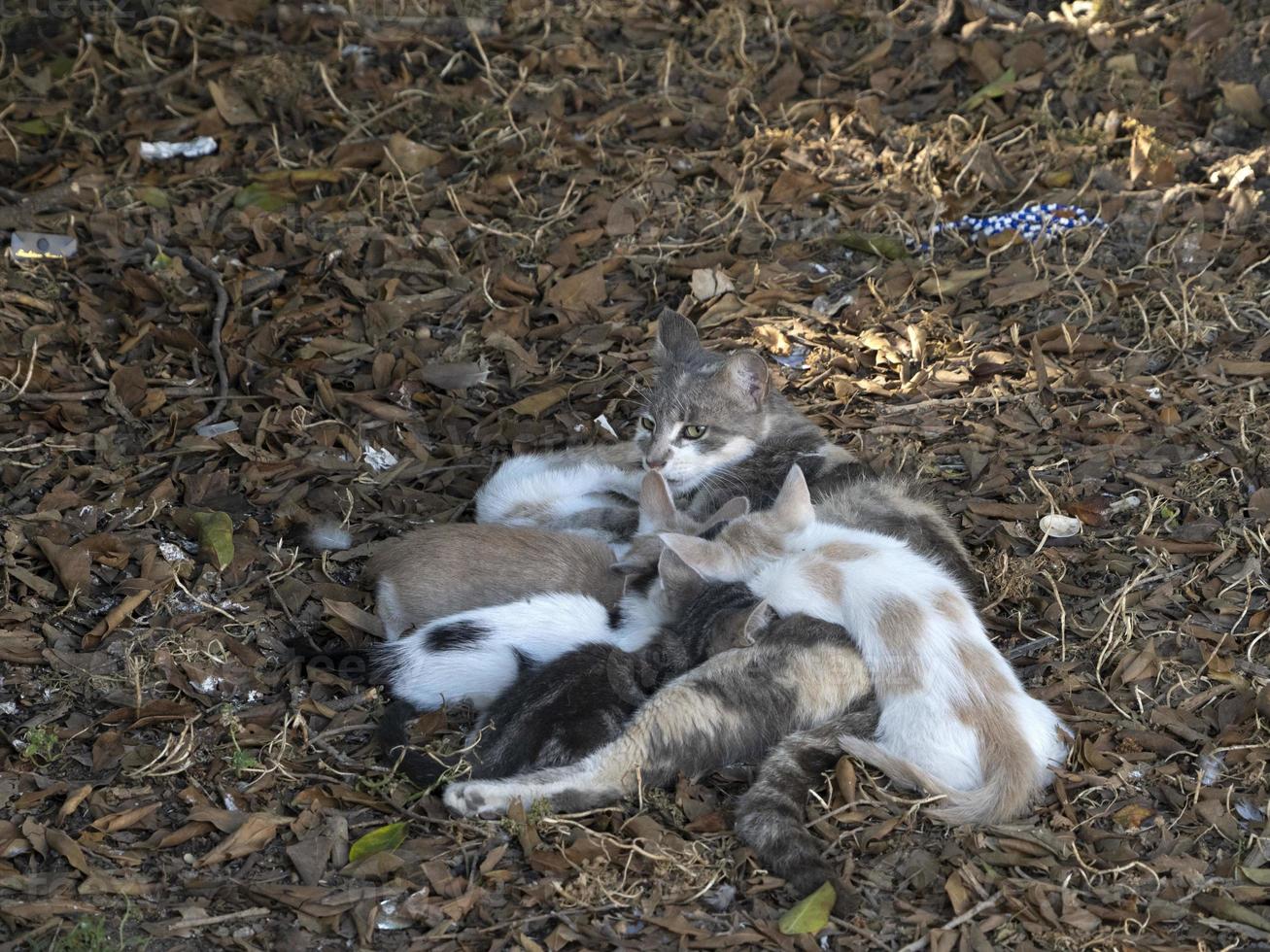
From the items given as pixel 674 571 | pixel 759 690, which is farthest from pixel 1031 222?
pixel 759 690

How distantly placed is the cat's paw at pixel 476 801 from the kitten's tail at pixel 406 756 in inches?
5.2

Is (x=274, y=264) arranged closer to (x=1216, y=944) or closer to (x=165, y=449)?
(x=165, y=449)

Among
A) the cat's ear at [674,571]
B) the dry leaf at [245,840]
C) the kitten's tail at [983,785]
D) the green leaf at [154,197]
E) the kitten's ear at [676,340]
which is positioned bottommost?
the dry leaf at [245,840]

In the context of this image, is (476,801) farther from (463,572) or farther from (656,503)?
(656,503)

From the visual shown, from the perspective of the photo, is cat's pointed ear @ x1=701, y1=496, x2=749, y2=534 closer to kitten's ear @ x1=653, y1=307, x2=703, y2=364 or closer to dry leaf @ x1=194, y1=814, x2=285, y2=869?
kitten's ear @ x1=653, y1=307, x2=703, y2=364

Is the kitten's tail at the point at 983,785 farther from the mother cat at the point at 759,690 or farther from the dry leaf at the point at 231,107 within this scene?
the dry leaf at the point at 231,107

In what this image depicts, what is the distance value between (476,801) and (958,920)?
1.45 m

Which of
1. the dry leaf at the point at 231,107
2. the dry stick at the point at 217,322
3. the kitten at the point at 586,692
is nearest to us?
the kitten at the point at 586,692

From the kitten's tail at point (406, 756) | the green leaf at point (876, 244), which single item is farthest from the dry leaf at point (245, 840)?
the green leaf at point (876, 244)

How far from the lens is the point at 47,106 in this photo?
734 cm

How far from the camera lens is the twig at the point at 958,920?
11.5 ft

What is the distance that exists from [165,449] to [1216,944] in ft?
14.2

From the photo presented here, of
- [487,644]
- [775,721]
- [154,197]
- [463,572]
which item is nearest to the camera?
[775,721]

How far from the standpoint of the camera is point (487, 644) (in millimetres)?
4355
